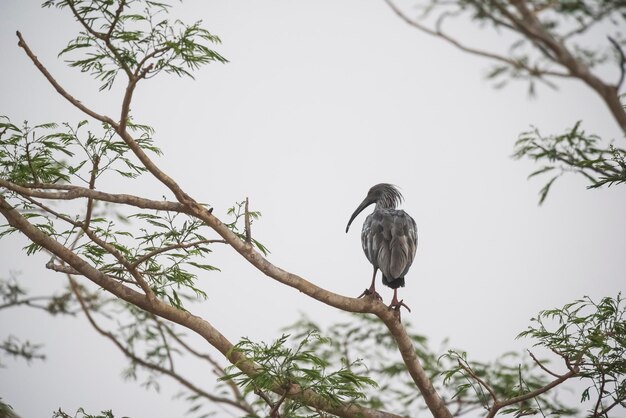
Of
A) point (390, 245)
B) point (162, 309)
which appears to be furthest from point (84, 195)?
point (390, 245)

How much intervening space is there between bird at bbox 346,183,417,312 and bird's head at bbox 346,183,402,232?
954mm

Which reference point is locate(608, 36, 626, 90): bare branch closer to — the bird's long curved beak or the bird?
the bird

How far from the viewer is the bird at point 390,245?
22.2ft

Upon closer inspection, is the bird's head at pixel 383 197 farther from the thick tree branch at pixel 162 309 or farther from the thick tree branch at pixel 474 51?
the thick tree branch at pixel 474 51

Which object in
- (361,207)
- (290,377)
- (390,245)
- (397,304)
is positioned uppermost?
(361,207)

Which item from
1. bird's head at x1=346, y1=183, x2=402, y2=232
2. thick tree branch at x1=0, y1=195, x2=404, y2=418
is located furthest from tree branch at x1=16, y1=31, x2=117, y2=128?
bird's head at x1=346, y1=183, x2=402, y2=232

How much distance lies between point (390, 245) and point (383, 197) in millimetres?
1951

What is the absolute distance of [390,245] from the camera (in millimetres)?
6969

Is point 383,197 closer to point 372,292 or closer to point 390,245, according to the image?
point 390,245

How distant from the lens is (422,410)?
7.26 metres

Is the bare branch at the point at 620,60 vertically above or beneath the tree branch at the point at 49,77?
beneath

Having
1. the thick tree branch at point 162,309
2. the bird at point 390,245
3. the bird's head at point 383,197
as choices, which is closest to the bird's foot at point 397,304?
the bird at point 390,245

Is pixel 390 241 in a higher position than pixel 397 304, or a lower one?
higher

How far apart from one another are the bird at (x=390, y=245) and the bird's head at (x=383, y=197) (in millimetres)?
954
